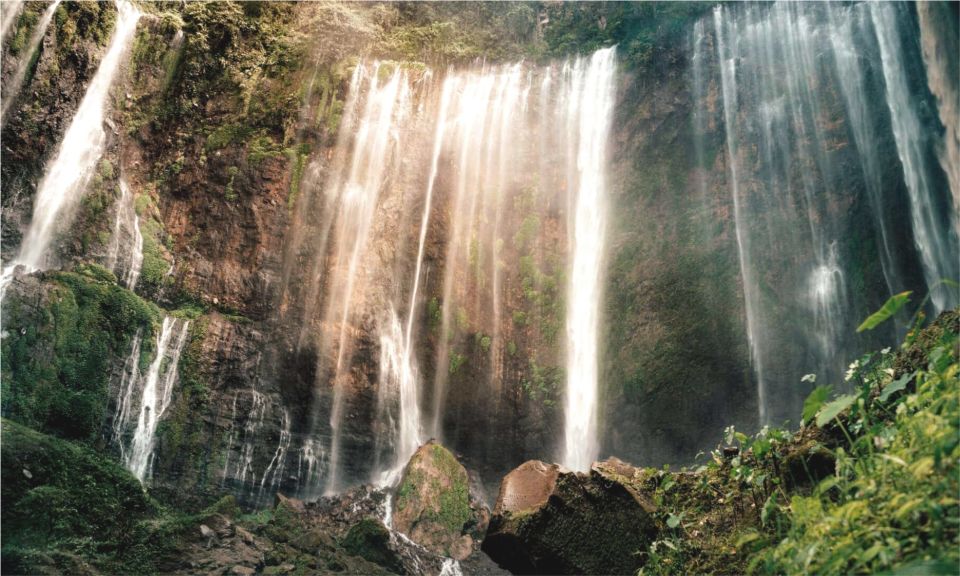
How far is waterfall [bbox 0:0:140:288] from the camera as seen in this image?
40.1ft

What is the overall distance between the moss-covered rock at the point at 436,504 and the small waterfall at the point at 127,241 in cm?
699

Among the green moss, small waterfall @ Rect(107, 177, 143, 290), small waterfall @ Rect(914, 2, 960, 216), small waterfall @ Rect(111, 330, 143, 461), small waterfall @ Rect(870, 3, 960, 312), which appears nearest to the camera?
small waterfall @ Rect(914, 2, 960, 216)

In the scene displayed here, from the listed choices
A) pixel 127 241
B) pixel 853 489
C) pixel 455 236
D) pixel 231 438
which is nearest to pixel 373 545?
pixel 231 438

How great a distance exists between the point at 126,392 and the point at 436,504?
6114 mm

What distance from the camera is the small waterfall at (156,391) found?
37.7 feet

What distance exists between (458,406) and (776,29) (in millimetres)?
11063

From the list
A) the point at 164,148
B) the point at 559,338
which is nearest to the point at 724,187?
the point at 559,338

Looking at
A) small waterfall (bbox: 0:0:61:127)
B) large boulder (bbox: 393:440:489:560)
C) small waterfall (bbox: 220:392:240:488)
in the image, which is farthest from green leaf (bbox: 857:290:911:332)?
small waterfall (bbox: 0:0:61:127)

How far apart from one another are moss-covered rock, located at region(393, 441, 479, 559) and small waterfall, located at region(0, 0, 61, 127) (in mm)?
10824

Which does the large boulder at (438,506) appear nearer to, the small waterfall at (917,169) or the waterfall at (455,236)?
the waterfall at (455,236)

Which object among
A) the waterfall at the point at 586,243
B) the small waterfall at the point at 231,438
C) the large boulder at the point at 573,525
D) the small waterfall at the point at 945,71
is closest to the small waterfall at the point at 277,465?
the small waterfall at the point at 231,438

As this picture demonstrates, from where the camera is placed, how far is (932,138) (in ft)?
38.3

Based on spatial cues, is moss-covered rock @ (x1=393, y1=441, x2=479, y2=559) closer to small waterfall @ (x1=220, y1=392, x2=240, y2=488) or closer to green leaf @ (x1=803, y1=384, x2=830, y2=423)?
small waterfall @ (x1=220, y1=392, x2=240, y2=488)

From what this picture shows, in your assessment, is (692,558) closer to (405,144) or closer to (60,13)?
(405,144)
